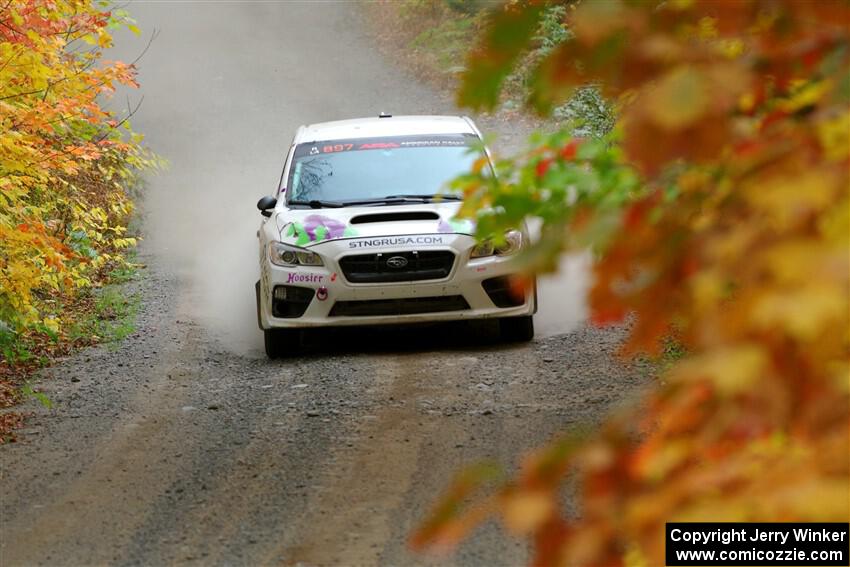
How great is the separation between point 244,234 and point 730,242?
55.1ft

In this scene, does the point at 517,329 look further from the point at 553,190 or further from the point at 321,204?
the point at 553,190

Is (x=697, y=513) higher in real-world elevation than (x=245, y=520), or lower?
higher

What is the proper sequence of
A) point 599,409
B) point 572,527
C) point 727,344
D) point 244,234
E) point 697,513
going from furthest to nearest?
1. point 244,234
2. point 599,409
3. point 572,527
4. point 697,513
5. point 727,344

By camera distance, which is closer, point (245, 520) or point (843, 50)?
point (843, 50)

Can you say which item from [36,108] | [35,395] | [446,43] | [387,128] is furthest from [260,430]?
[446,43]

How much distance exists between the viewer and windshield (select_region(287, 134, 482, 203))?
34.4 ft

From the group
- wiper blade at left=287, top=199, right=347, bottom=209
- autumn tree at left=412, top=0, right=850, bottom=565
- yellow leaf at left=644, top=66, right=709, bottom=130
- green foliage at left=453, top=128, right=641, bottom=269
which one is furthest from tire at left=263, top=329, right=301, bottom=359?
yellow leaf at left=644, top=66, right=709, bottom=130

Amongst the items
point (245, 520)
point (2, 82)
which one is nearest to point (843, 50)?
point (245, 520)

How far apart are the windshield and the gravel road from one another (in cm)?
143

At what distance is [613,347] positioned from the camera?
9.90m

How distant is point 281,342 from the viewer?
10.2 metres

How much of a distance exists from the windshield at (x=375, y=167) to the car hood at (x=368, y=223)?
0.36 metres

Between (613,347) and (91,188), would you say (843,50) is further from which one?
(91,188)

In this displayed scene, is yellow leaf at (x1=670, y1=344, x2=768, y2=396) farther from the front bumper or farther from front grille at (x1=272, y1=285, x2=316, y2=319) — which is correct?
front grille at (x1=272, y1=285, x2=316, y2=319)
